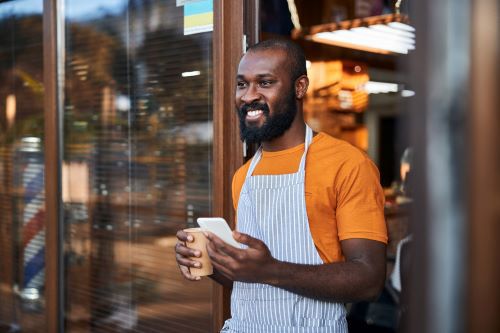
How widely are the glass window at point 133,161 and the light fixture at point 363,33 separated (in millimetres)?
2360

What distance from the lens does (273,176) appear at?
221 centimetres

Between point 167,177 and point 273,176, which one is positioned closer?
point 273,176

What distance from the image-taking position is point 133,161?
348 cm

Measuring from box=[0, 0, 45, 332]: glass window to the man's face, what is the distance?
219 cm

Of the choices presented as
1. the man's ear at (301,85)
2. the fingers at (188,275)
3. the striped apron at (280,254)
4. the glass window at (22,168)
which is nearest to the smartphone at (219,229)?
the fingers at (188,275)

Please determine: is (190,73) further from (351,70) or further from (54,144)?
(351,70)

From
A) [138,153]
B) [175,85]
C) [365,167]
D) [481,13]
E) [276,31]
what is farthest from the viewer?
[276,31]

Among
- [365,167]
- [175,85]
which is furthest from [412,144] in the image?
→ [175,85]

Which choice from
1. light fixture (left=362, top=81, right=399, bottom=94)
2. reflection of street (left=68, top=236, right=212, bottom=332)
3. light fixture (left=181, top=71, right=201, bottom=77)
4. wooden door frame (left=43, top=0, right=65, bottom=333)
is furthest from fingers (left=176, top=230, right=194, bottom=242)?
light fixture (left=362, top=81, right=399, bottom=94)

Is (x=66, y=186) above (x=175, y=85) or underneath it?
underneath

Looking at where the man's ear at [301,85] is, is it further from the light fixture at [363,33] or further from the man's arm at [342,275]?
the light fixture at [363,33]

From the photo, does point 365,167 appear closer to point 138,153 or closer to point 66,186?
point 138,153

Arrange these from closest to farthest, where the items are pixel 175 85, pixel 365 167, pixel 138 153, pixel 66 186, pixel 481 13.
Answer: pixel 481 13, pixel 365 167, pixel 175 85, pixel 138 153, pixel 66 186

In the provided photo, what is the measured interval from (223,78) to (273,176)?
798mm
